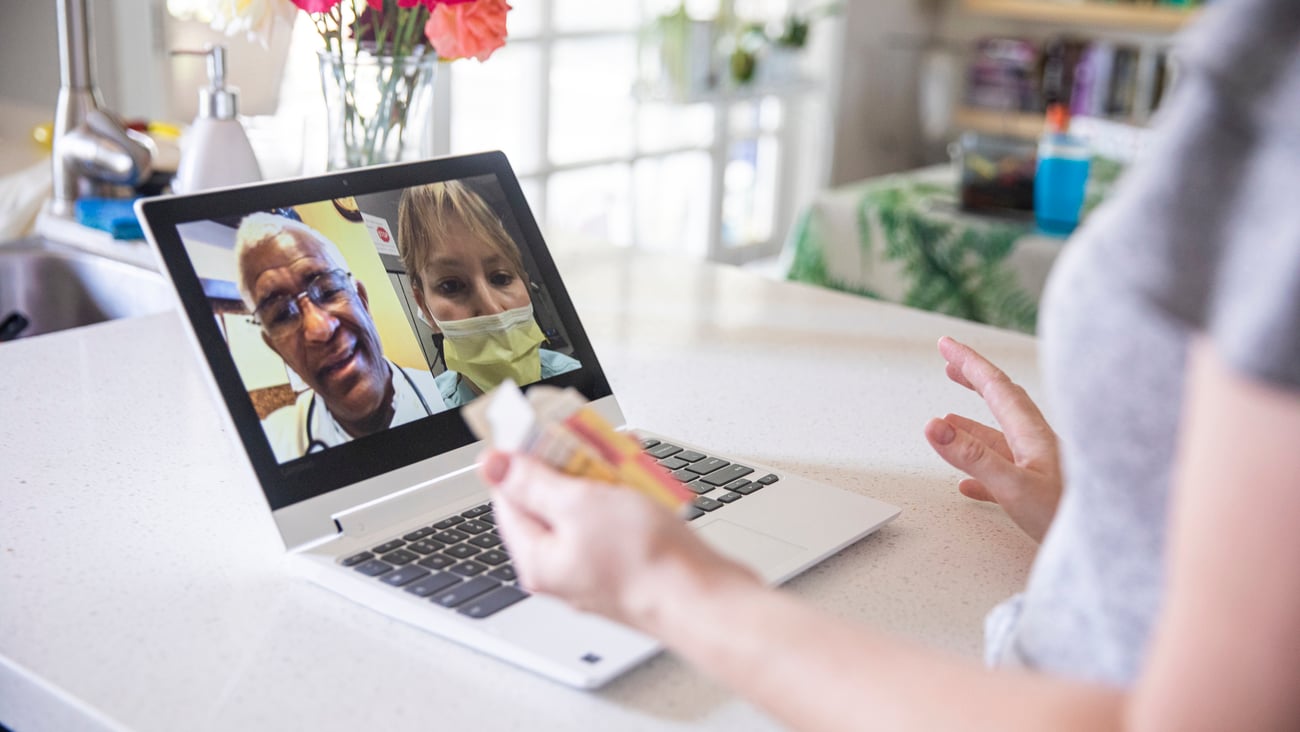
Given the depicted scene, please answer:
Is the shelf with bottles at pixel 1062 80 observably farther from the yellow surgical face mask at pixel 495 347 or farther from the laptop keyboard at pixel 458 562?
the laptop keyboard at pixel 458 562

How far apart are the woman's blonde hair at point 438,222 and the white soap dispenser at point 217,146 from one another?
528 millimetres

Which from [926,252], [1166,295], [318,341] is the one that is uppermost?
[1166,295]

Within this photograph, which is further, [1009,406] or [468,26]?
[468,26]

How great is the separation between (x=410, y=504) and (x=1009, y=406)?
408 millimetres

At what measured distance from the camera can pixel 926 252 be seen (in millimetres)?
2697

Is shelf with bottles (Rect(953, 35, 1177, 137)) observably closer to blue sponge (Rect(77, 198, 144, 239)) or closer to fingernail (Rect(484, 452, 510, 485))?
blue sponge (Rect(77, 198, 144, 239))

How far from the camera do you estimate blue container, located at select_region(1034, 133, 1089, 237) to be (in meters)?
2.51

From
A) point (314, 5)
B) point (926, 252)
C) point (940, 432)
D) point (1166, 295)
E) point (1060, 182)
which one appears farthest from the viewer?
point (926, 252)

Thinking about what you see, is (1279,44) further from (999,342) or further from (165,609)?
(999,342)

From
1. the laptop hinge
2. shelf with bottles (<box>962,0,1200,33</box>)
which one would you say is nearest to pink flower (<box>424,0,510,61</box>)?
the laptop hinge

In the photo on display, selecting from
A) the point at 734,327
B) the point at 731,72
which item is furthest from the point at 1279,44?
the point at 731,72

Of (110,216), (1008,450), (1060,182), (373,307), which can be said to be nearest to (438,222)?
(373,307)

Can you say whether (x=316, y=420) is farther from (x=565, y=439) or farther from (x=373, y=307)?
(x=565, y=439)

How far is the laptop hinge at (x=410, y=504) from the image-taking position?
78cm
